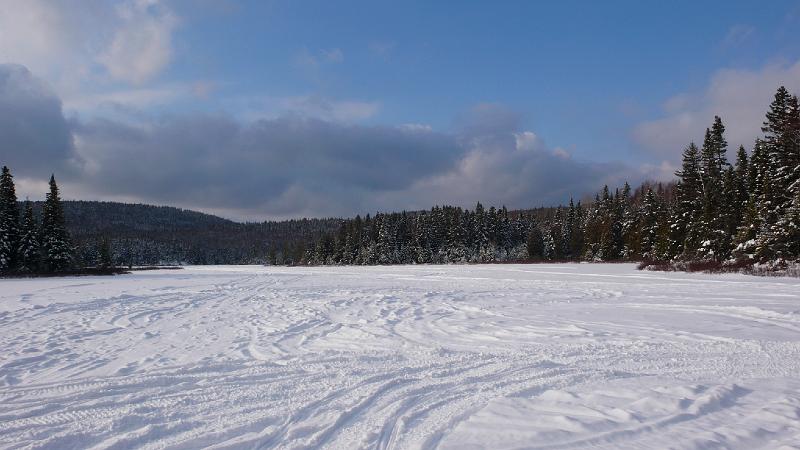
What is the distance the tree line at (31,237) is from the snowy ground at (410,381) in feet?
129

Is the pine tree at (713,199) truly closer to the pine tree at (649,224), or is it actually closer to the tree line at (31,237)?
the pine tree at (649,224)

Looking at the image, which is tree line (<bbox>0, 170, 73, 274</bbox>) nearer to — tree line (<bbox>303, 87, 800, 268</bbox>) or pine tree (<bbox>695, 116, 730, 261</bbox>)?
tree line (<bbox>303, 87, 800, 268</bbox>)

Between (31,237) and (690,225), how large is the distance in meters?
60.9

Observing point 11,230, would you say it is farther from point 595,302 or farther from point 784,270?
point 784,270

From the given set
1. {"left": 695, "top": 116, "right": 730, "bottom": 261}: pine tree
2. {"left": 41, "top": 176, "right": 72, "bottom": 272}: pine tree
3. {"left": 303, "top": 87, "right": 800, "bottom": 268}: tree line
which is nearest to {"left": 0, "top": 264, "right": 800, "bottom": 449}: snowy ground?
{"left": 303, "top": 87, "right": 800, "bottom": 268}: tree line

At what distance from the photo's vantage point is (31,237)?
4234 centimetres

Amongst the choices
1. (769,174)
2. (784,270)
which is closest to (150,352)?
(784,270)

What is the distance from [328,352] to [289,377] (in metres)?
1.61

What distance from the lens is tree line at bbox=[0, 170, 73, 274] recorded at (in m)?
41.3

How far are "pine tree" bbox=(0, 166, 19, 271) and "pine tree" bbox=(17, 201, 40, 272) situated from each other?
19.9 inches

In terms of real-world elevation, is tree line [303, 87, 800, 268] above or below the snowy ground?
above

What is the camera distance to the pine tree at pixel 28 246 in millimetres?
42000

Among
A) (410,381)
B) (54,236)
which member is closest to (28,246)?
(54,236)

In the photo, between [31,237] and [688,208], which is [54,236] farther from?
[688,208]
